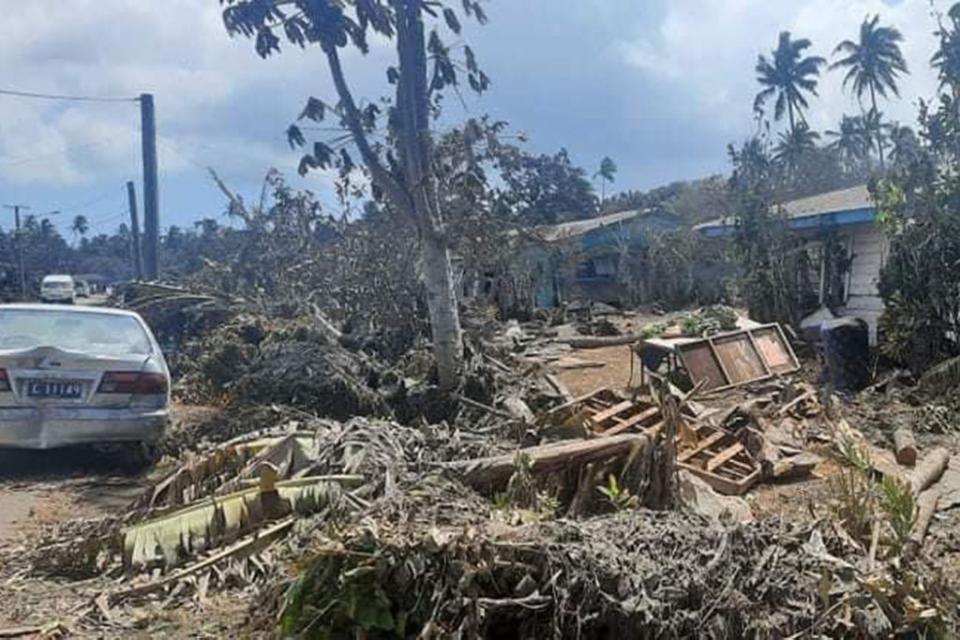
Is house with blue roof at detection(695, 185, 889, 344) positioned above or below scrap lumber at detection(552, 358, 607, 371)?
above

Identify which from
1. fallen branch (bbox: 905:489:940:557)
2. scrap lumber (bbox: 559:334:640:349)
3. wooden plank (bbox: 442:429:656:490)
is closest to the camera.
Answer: fallen branch (bbox: 905:489:940:557)

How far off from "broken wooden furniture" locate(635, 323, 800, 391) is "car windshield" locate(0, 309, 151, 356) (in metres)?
6.47

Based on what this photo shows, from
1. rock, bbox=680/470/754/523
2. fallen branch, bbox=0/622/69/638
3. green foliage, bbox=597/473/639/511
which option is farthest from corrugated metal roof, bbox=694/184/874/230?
fallen branch, bbox=0/622/69/638

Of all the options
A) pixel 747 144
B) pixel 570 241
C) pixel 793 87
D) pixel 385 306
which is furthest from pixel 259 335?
pixel 793 87

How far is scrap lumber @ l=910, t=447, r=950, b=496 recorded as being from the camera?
22.8 ft

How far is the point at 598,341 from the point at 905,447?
35.2 ft

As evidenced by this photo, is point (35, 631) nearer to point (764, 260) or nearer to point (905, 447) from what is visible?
point (905, 447)

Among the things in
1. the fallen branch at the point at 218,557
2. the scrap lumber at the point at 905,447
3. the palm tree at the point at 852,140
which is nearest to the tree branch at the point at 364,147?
the scrap lumber at the point at 905,447

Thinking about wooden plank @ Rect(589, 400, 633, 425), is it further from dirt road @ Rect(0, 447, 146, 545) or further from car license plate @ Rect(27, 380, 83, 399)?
car license plate @ Rect(27, 380, 83, 399)

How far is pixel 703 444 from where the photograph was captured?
7.77 m

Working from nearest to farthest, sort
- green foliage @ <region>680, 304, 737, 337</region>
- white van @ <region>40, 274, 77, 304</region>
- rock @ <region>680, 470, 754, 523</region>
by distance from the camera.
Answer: rock @ <region>680, 470, 754, 523</region> → green foliage @ <region>680, 304, 737, 337</region> → white van @ <region>40, 274, 77, 304</region>

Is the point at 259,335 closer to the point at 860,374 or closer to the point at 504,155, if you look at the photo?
the point at 504,155

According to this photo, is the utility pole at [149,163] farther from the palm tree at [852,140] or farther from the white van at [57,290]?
the palm tree at [852,140]

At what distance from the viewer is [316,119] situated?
37.5ft
